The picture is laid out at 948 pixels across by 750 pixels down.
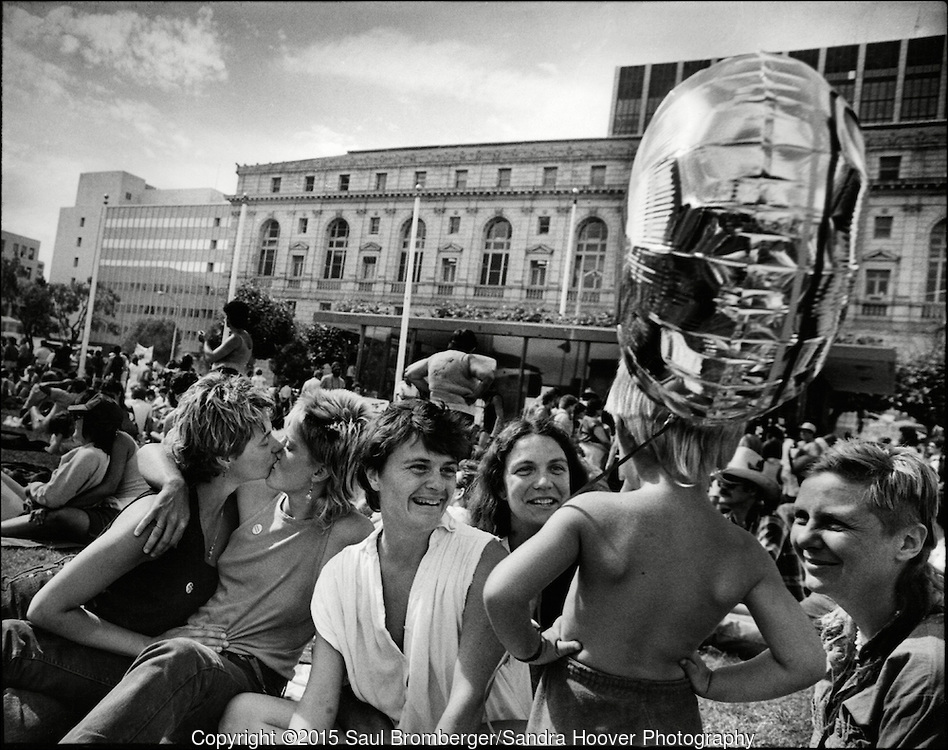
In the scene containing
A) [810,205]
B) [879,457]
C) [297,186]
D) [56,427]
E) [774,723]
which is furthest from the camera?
[297,186]

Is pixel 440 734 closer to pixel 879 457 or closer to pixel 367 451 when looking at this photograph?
pixel 367 451

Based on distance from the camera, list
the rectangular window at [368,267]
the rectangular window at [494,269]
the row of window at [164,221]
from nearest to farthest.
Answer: the rectangular window at [368,267]
the rectangular window at [494,269]
the row of window at [164,221]

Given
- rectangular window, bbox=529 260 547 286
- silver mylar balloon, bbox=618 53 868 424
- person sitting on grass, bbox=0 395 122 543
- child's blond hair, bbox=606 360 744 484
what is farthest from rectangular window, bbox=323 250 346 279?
silver mylar balloon, bbox=618 53 868 424

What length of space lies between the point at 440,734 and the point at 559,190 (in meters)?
30.0

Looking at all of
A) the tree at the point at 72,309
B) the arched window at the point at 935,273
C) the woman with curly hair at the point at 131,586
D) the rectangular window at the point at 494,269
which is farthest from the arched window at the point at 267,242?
the arched window at the point at 935,273

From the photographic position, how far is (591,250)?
3072 centimetres

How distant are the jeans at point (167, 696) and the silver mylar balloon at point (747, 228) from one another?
5.22 feet

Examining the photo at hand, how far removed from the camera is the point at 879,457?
1670 mm

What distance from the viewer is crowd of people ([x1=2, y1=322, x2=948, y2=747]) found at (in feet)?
4.34

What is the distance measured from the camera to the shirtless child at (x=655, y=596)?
1299 mm

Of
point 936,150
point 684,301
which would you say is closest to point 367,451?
point 684,301

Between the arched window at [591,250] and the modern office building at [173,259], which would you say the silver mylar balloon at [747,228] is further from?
the modern office building at [173,259]

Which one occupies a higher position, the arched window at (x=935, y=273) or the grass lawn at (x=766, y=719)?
the arched window at (x=935, y=273)

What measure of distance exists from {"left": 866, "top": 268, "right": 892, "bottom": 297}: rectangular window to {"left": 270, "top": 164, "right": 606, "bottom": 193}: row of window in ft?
47.1
